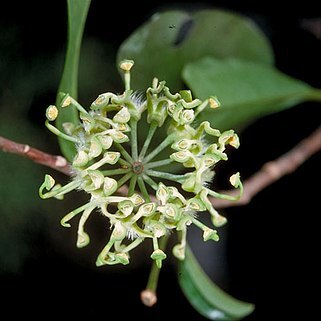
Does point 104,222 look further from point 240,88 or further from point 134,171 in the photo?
point 134,171

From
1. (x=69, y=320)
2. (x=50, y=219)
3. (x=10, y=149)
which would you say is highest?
(x=10, y=149)

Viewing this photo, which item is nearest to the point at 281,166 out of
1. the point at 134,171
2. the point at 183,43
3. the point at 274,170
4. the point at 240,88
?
the point at 274,170

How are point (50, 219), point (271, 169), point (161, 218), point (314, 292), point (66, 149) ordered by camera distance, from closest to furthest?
point (161, 218) < point (66, 149) < point (271, 169) < point (50, 219) < point (314, 292)

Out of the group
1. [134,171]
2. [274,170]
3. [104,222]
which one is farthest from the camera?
[104,222]

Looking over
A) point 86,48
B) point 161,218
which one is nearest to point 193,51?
point 86,48

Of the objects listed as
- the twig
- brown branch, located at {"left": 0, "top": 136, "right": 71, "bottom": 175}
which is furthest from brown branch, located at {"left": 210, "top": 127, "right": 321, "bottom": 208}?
brown branch, located at {"left": 0, "top": 136, "right": 71, "bottom": 175}

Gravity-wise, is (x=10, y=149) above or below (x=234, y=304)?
above

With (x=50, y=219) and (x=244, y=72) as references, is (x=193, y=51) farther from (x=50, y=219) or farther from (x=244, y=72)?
(x=50, y=219)
